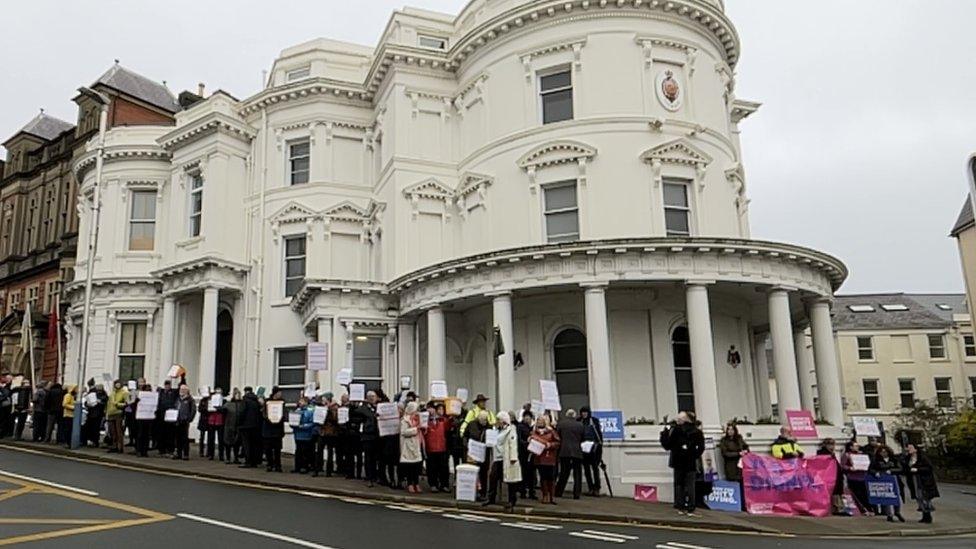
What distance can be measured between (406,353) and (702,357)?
9.16m

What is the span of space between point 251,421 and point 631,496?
28.9ft

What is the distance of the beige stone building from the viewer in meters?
50.4

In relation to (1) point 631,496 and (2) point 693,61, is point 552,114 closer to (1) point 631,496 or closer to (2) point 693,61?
(2) point 693,61

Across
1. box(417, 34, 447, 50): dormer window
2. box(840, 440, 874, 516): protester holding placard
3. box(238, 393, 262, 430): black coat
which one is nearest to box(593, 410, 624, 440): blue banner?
box(840, 440, 874, 516): protester holding placard

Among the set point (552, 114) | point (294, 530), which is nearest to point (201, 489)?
point (294, 530)

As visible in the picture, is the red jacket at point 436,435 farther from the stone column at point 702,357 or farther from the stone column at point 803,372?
the stone column at point 803,372

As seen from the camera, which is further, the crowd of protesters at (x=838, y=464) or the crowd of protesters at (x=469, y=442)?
the crowd of protesters at (x=838, y=464)

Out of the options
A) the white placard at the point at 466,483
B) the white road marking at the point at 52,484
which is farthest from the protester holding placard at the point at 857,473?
the white road marking at the point at 52,484

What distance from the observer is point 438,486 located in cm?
1538

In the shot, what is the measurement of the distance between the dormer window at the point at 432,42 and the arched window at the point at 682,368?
13966mm

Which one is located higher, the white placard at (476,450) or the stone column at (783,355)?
the stone column at (783,355)

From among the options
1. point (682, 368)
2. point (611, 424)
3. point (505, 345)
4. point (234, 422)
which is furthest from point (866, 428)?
point (234, 422)

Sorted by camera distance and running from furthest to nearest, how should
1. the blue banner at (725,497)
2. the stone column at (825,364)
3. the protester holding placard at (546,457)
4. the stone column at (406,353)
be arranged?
the stone column at (406,353)
the stone column at (825,364)
the blue banner at (725,497)
the protester holding placard at (546,457)

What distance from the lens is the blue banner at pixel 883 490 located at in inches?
604
